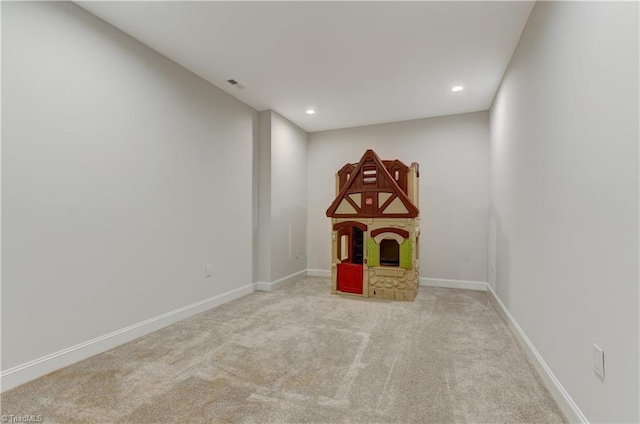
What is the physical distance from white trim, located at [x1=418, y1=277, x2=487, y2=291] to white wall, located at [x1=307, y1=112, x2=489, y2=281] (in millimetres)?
57

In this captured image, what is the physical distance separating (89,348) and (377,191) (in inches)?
125

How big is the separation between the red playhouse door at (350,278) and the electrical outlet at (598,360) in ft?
8.74

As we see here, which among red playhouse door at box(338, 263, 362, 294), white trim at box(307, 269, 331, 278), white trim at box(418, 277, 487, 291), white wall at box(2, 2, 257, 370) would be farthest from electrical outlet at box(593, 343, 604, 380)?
white trim at box(307, 269, 331, 278)

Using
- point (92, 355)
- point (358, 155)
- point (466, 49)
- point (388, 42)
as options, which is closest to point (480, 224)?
point (358, 155)

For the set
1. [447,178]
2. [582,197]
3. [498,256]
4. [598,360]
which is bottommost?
[598,360]

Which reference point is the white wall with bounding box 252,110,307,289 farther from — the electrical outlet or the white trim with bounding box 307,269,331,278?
the electrical outlet

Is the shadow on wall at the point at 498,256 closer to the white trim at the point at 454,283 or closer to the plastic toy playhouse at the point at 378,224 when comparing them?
the white trim at the point at 454,283

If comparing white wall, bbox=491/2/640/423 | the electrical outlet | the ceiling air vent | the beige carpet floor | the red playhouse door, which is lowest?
the beige carpet floor

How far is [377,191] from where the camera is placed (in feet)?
12.5

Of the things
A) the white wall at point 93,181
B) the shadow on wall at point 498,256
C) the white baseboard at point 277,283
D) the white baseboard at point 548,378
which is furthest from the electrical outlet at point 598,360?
the white baseboard at point 277,283

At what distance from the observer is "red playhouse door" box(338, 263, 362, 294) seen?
3.87m

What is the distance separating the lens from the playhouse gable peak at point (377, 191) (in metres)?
3.71

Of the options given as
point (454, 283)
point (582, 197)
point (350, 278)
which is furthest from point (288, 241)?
point (582, 197)

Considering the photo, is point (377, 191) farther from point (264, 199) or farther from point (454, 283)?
point (454, 283)
